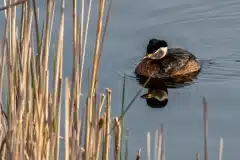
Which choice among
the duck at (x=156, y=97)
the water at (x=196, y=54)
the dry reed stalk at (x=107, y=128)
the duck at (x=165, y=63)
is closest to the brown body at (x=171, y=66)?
the duck at (x=165, y=63)

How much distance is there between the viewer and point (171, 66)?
977cm

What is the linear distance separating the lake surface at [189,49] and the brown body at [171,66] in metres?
0.12

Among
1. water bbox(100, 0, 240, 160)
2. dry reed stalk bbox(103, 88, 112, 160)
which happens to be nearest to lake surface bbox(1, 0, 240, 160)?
water bbox(100, 0, 240, 160)

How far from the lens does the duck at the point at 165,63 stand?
9.28 meters

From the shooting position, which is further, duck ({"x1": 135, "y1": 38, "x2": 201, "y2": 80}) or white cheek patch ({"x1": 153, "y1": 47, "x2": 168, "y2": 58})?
white cheek patch ({"x1": 153, "y1": 47, "x2": 168, "y2": 58})

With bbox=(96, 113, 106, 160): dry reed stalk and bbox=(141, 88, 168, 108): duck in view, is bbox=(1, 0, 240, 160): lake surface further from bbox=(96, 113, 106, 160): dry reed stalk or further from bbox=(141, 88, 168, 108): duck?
bbox=(96, 113, 106, 160): dry reed stalk

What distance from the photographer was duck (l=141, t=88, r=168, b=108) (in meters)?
8.30

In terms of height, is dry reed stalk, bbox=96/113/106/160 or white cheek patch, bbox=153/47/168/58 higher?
dry reed stalk, bbox=96/113/106/160

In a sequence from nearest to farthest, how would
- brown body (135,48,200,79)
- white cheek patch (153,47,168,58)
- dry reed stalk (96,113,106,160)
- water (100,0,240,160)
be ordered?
1. dry reed stalk (96,113,106,160)
2. water (100,0,240,160)
3. brown body (135,48,200,79)
4. white cheek patch (153,47,168,58)

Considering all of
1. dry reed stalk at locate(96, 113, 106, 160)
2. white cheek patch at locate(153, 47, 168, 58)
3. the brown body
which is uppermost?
dry reed stalk at locate(96, 113, 106, 160)

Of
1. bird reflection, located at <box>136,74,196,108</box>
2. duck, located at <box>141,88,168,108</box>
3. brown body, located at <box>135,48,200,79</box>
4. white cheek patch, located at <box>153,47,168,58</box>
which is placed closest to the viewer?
duck, located at <box>141,88,168,108</box>

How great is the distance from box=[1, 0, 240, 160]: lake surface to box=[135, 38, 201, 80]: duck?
12cm

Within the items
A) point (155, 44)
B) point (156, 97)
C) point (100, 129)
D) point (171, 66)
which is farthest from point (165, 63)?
point (100, 129)

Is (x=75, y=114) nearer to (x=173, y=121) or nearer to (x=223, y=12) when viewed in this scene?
(x=173, y=121)
